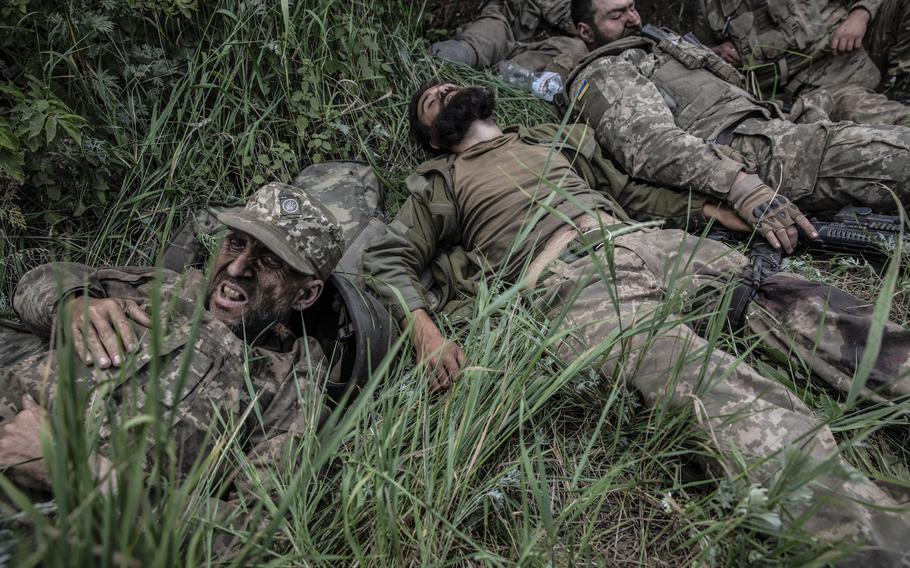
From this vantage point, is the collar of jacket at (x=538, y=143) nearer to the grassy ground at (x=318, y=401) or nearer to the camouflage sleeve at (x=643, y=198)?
the camouflage sleeve at (x=643, y=198)

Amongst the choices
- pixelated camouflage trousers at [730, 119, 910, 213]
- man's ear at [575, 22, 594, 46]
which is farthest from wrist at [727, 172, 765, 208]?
man's ear at [575, 22, 594, 46]

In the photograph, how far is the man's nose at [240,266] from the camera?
252cm

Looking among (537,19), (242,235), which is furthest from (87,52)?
(537,19)

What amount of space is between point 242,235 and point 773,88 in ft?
12.1

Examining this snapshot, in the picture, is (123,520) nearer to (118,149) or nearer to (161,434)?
(161,434)

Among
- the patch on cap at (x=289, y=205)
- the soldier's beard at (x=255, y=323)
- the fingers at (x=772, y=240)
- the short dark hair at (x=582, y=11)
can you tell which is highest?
the short dark hair at (x=582, y=11)

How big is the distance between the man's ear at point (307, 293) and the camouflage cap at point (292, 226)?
0.05 meters

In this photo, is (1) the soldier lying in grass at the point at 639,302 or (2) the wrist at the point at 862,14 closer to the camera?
(1) the soldier lying in grass at the point at 639,302

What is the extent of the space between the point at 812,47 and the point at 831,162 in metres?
1.37

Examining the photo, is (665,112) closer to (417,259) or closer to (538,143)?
(538,143)

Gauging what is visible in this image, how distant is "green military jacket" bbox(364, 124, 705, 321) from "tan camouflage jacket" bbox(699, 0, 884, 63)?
1668mm

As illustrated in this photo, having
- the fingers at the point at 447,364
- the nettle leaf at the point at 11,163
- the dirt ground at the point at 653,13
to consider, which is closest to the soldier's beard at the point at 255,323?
the fingers at the point at 447,364

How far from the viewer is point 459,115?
3.39m

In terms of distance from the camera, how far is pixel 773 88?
429 centimetres
